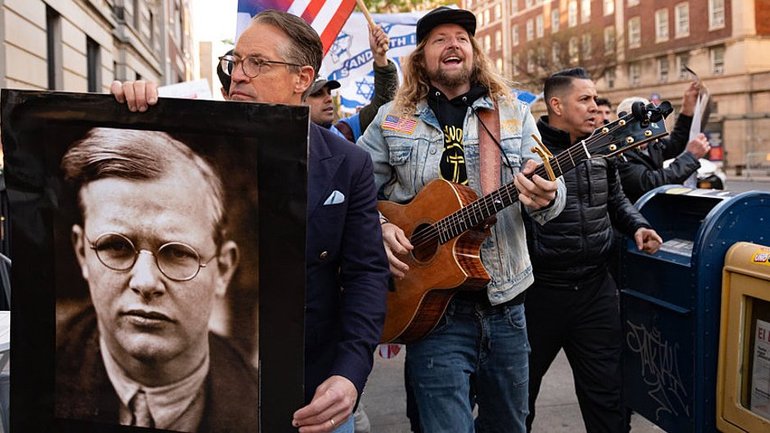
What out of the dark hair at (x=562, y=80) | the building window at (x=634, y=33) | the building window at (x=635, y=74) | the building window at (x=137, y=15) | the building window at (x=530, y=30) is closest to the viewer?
the dark hair at (x=562, y=80)

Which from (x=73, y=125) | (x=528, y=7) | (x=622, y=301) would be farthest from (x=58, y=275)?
(x=528, y=7)

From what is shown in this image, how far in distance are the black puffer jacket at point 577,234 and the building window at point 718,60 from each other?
43.3 metres

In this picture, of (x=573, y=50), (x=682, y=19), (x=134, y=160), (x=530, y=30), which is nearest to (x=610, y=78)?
(x=573, y=50)

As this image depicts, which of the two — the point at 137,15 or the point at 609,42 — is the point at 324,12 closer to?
the point at 137,15

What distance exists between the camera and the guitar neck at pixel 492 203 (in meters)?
2.71

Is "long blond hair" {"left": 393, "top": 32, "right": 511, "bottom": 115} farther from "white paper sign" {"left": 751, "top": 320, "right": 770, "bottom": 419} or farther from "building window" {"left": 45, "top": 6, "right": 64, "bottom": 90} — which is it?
"building window" {"left": 45, "top": 6, "right": 64, "bottom": 90}

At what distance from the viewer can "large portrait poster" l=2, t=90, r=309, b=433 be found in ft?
5.08

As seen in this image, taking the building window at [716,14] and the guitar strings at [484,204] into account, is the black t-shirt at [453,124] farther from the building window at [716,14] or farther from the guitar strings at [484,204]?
the building window at [716,14]

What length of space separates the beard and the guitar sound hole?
609 mm

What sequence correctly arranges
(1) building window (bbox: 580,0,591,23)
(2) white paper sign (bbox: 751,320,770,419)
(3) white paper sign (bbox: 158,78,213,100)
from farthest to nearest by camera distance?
1. (1) building window (bbox: 580,0,591,23)
2. (3) white paper sign (bbox: 158,78,213,100)
3. (2) white paper sign (bbox: 751,320,770,419)

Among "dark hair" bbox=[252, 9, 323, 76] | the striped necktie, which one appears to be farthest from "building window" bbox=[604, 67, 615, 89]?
the striped necktie

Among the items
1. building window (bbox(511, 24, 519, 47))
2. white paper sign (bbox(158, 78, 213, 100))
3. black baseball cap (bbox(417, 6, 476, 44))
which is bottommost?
black baseball cap (bbox(417, 6, 476, 44))

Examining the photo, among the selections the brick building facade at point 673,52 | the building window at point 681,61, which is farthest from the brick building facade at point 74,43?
the building window at point 681,61

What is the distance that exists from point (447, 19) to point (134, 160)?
6.01 feet
